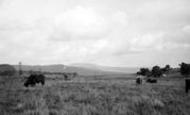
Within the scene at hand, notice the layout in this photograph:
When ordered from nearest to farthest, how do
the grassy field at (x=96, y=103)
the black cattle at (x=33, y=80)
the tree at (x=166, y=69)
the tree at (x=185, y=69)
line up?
the grassy field at (x=96, y=103) → the black cattle at (x=33, y=80) → the tree at (x=185, y=69) → the tree at (x=166, y=69)

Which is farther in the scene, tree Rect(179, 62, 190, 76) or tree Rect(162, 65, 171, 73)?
tree Rect(162, 65, 171, 73)

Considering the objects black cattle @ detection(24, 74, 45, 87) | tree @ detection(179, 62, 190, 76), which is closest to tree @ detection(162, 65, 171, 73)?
tree @ detection(179, 62, 190, 76)

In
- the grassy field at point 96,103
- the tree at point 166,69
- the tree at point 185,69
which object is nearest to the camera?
the grassy field at point 96,103

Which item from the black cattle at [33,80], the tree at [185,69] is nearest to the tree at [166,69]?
the tree at [185,69]

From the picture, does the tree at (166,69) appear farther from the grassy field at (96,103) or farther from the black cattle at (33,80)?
the grassy field at (96,103)

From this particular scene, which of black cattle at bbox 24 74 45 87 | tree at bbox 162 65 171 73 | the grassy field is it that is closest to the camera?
the grassy field

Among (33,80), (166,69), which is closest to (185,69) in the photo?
(166,69)

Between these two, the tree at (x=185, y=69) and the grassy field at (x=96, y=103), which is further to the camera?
the tree at (x=185, y=69)

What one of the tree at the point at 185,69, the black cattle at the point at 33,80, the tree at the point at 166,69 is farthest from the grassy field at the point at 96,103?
the tree at the point at 166,69

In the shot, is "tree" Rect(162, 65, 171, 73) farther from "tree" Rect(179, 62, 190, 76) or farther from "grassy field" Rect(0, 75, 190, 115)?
"grassy field" Rect(0, 75, 190, 115)

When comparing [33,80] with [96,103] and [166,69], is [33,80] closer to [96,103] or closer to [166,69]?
[96,103]

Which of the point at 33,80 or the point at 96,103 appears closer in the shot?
the point at 96,103

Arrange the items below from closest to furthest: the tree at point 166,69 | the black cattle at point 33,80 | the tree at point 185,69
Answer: the black cattle at point 33,80 < the tree at point 185,69 < the tree at point 166,69

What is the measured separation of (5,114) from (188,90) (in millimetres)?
15005
